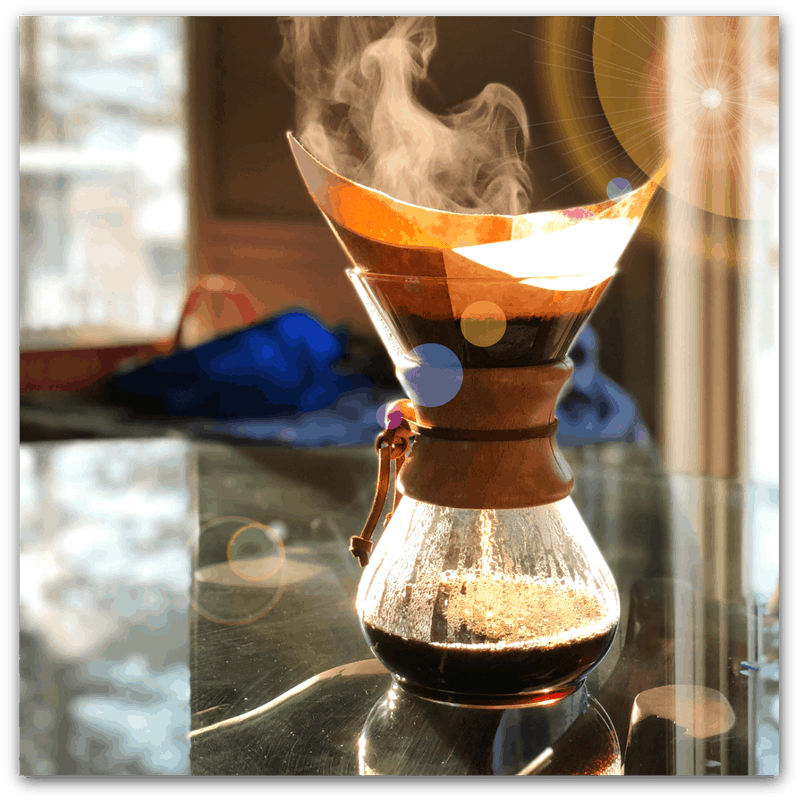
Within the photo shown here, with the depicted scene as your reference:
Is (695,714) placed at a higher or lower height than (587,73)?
lower

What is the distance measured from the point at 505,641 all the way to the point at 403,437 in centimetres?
10

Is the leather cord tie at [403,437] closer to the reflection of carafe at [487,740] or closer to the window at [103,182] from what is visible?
the reflection of carafe at [487,740]

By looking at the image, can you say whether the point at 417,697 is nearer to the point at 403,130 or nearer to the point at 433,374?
the point at 433,374

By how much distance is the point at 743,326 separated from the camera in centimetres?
226

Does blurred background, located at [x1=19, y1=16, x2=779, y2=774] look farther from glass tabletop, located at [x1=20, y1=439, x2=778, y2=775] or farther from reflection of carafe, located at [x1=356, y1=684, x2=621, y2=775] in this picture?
reflection of carafe, located at [x1=356, y1=684, x2=621, y2=775]

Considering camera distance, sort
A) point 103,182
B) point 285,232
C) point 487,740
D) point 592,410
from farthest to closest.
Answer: point 285,232 → point 103,182 → point 592,410 → point 487,740

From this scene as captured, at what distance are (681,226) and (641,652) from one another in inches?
96.5

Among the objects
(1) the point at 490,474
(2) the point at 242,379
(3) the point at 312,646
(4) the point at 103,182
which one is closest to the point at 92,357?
(4) the point at 103,182

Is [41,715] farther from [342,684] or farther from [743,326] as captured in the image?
[743,326]

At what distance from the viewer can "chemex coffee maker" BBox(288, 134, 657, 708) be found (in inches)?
13.8

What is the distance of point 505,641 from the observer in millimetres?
355
